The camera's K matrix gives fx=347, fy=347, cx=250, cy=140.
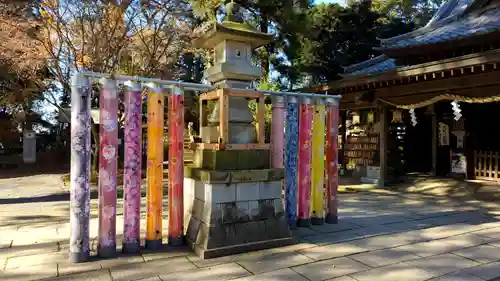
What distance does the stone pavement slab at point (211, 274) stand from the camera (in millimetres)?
3491

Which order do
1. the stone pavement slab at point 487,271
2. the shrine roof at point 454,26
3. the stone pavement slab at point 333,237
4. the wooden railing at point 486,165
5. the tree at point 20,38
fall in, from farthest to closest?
the tree at point 20,38 → the wooden railing at point 486,165 → the shrine roof at point 454,26 → the stone pavement slab at point 333,237 → the stone pavement slab at point 487,271

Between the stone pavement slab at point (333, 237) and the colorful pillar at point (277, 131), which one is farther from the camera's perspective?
the colorful pillar at point (277, 131)

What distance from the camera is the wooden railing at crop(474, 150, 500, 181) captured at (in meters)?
9.42

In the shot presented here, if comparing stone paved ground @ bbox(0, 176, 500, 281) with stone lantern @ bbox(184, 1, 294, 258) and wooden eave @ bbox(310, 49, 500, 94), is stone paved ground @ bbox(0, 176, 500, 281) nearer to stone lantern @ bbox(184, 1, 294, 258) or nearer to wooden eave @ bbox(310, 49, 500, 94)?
stone lantern @ bbox(184, 1, 294, 258)

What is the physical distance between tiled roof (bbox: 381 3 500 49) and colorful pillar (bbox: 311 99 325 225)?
5624mm

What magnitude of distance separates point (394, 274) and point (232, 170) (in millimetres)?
2158

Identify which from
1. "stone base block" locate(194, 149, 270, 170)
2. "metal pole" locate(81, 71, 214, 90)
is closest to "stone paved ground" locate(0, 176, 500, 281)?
"stone base block" locate(194, 149, 270, 170)

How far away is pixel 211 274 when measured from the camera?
Answer: 11.8 ft

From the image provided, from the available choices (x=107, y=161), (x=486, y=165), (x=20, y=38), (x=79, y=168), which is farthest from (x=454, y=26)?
(x=20, y=38)

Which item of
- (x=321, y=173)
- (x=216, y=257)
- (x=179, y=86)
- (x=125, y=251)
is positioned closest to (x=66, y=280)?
(x=125, y=251)

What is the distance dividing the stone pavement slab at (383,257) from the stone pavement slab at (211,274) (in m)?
1.41

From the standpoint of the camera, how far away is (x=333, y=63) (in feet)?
67.6

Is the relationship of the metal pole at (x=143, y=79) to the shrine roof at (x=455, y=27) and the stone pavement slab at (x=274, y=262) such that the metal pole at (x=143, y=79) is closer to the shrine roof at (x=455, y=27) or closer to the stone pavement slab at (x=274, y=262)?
the stone pavement slab at (x=274, y=262)

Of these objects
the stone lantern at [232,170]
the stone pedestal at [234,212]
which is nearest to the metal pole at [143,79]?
the stone lantern at [232,170]
